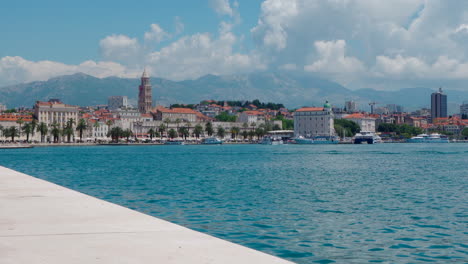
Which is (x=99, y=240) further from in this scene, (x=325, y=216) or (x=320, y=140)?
(x=320, y=140)

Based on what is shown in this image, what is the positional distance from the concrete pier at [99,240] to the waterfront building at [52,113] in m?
159

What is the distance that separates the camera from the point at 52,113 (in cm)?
16825

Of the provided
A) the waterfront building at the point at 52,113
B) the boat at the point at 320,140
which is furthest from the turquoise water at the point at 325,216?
the boat at the point at 320,140

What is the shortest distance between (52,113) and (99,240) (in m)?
169

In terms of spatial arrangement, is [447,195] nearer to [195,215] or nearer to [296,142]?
[195,215]

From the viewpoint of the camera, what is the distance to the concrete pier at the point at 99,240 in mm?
6938

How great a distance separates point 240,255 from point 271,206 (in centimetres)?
1175

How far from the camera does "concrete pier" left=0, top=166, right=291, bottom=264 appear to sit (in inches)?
273

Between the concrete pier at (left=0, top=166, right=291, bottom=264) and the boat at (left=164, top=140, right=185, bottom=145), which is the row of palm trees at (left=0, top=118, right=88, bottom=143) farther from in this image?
the concrete pier at (left=0, top=166, right=291, bottom=264)

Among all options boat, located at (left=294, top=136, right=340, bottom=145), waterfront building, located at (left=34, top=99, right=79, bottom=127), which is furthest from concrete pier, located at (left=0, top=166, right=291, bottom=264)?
boat, located at (left=294, top=136, right=340, bottom=145)

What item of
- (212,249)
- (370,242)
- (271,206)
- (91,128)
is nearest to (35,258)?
(212,249)

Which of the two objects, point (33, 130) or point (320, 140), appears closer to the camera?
point (33, 130)

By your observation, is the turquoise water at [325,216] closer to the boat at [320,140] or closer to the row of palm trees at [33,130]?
the row of palm trees at [33,130]

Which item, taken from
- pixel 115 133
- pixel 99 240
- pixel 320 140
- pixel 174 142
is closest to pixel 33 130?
pixel 115 133
